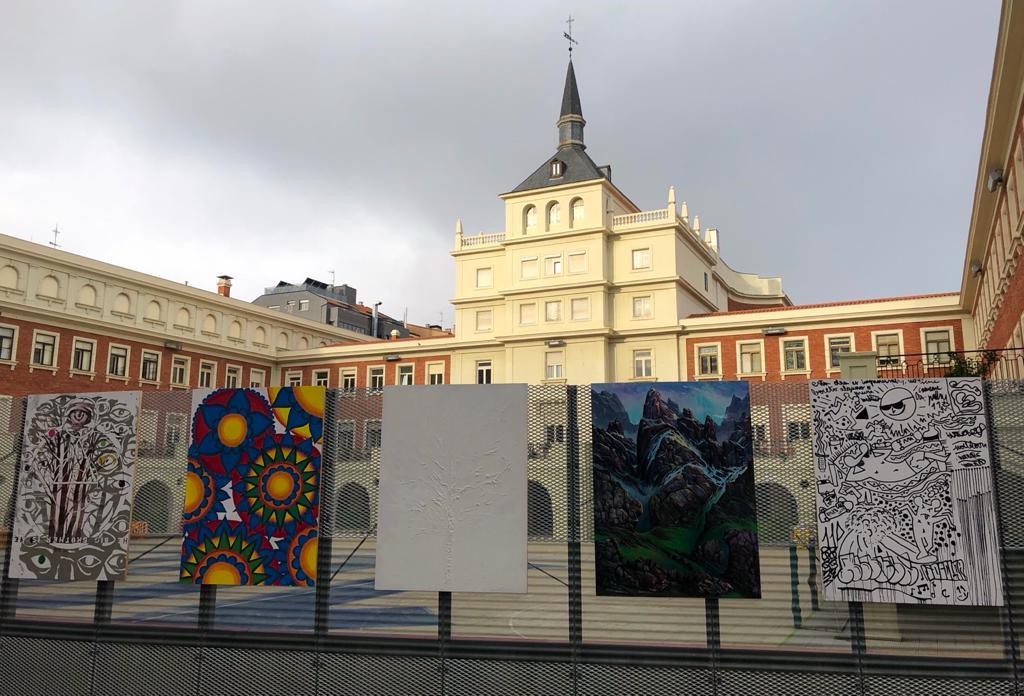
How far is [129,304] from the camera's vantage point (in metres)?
42.6

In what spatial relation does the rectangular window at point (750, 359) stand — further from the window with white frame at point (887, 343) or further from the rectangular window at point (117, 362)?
the rectangular window at point (117, 362)

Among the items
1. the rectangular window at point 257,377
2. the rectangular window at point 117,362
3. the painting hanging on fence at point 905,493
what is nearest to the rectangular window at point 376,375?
the rectangular window at point 257,377

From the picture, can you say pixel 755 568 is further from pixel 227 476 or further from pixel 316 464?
pixel 227 476

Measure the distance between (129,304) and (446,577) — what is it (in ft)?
135

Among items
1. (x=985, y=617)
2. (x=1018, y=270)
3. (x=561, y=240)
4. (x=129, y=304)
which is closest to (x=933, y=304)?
(x=561, y=240)

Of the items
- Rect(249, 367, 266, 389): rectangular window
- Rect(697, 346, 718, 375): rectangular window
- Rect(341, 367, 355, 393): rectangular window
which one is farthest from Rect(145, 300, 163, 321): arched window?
Rect(697, 346, 718, 375): rectangular window

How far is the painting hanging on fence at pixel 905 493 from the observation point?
6531mm

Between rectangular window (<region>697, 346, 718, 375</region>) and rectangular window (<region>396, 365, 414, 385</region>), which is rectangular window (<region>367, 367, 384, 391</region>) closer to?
rectangular window (<region>396, 365, 414, 385</region>)

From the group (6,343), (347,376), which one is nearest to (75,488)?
(6,343)

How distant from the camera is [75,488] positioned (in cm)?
816

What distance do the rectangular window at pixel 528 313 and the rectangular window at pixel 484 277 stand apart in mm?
3227

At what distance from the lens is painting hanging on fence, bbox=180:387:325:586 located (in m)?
7.48

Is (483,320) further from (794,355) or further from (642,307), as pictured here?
(794,355)

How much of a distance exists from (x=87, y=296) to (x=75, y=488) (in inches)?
1457
